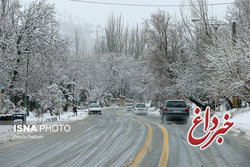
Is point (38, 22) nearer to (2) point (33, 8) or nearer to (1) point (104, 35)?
(2) point (33, 8)

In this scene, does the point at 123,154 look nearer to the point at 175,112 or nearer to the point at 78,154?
the point at 78,154

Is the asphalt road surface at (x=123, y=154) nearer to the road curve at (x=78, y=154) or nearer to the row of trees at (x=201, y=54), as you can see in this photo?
the road curve at (x=78, y=154)

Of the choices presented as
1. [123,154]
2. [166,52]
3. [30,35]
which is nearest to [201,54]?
[166,52]

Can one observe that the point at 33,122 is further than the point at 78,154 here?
Yes

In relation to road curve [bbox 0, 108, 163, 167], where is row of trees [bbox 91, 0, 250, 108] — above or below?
above

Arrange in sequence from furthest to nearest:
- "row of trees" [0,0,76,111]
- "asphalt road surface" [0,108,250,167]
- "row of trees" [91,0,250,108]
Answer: "row of trees" [0,0,76,111]
"row of trees" [91,0,250,108]
"asphalt road surface" [0,108,250,167]

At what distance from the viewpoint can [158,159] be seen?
27.0ft

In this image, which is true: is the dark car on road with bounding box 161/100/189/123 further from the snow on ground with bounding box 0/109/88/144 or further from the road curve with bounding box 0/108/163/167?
the road curve with bounding box 0/108/163/167

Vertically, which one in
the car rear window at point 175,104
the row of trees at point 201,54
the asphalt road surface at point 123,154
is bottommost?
the asphalt road surface at point 123,154

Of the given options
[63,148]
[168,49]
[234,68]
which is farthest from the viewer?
[168,49]

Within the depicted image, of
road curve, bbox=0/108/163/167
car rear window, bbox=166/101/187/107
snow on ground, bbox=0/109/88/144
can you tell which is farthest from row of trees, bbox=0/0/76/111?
road curve, bbox=0/108/163/167

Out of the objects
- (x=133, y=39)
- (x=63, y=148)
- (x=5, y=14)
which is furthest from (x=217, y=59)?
(x=133, y=39)

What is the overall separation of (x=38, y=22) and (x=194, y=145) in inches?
839

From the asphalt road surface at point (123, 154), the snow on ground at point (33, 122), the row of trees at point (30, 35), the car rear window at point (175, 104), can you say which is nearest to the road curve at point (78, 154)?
the asphalt road surface at point (123, 154)
